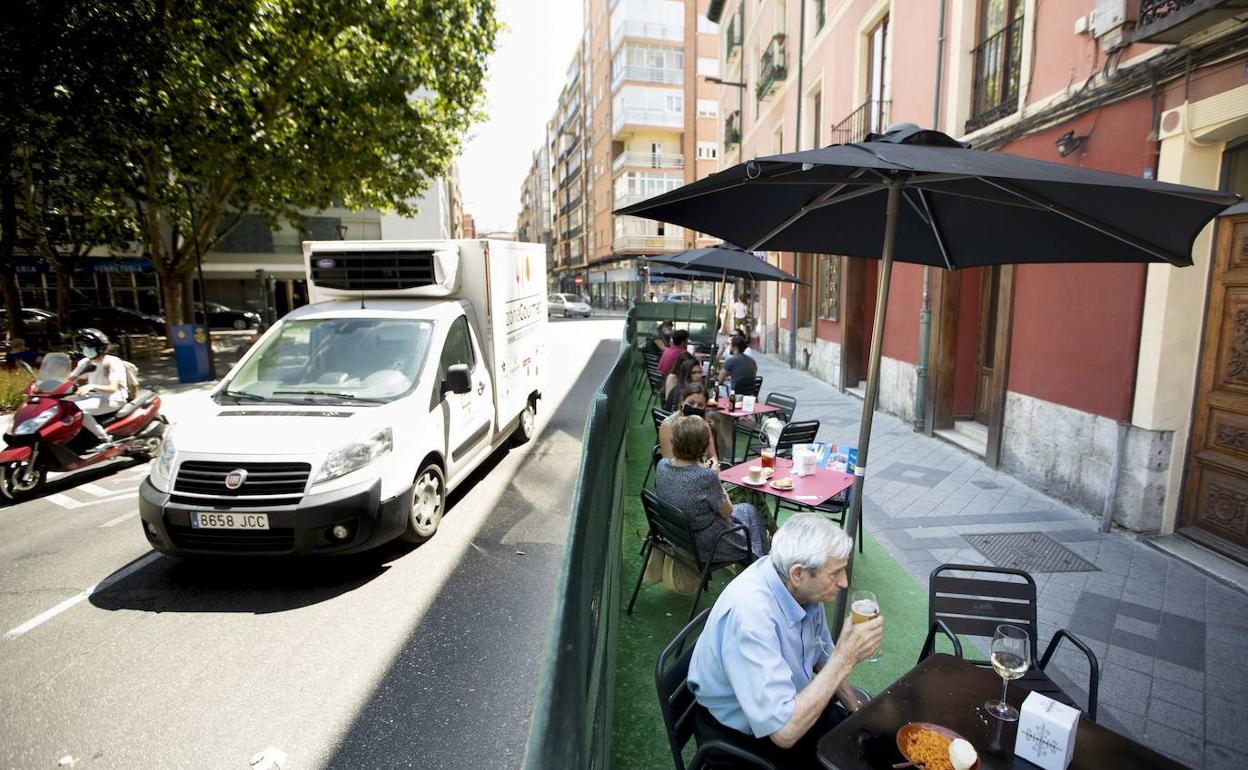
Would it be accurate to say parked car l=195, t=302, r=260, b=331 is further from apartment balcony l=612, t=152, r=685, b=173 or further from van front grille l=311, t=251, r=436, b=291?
van front grille l=311, t=251, r=436, b=291

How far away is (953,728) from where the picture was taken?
2.02 m

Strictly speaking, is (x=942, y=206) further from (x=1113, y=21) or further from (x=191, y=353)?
(x=191, y=353)

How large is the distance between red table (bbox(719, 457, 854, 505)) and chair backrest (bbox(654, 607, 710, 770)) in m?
2.03

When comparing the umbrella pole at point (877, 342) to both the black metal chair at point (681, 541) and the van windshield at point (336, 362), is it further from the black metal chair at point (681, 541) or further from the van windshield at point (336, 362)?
the van windshield at point (336, 362)

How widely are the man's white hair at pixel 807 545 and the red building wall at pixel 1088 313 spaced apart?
16.0 feet

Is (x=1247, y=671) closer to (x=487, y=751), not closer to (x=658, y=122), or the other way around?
(x=487, y=751)

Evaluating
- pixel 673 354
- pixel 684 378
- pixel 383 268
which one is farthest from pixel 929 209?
pixel 673 354

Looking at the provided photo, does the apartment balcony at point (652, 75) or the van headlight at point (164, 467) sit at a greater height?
the apartment balcony at point (652, 75)

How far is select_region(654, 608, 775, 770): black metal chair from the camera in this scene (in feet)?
6.70

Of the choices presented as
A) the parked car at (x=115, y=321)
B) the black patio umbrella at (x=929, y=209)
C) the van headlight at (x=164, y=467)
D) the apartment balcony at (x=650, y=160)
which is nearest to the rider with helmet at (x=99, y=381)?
the van headlight at (x=164, y=467)

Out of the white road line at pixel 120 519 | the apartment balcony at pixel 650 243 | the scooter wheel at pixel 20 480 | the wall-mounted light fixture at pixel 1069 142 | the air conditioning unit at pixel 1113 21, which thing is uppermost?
the apartment balcony at pixel 650 243

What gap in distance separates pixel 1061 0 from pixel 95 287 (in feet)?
137

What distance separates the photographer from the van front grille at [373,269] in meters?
6.46

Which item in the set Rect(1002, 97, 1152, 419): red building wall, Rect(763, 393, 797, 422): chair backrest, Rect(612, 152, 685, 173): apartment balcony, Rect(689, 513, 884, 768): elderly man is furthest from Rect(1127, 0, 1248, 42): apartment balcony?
Rect(612, 152, 685, 173): apartment balcony
